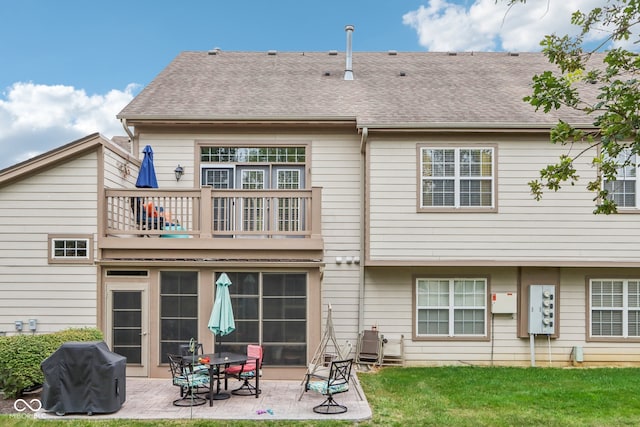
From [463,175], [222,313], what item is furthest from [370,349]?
[463,175]

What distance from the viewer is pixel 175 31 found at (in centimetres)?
1673

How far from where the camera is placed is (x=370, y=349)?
11.4 m

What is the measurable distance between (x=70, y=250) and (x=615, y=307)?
Answer: 1135 cm

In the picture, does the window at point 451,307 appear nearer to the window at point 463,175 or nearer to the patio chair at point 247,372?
the window at point 463,175

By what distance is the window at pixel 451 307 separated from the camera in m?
11.8

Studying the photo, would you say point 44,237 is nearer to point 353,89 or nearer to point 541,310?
point 353,89

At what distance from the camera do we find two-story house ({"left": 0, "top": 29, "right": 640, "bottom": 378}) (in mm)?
9992

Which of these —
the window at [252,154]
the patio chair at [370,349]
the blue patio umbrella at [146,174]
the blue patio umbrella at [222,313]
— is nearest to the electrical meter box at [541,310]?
the patio chair at [370,349]

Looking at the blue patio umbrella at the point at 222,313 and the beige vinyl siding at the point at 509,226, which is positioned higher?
the beige vinyl siding at the point at 509,226

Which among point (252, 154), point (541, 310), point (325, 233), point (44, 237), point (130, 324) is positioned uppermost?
point (252, 154)

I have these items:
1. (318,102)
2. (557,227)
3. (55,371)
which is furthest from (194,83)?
(557,227)

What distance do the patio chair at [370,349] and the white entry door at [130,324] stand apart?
436cm

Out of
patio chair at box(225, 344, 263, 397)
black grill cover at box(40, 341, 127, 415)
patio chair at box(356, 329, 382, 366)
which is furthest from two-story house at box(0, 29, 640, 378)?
black grill cover at box(40, 341, 127, 415)

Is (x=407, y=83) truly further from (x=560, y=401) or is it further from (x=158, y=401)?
(x=158, y=401)
